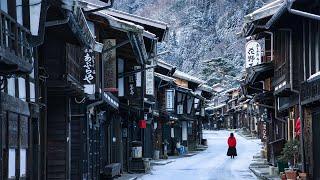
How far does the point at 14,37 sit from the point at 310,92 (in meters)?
13.0

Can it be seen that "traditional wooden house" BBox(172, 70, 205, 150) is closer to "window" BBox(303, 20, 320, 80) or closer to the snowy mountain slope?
"window" BBox(303, 20, 320, 80)

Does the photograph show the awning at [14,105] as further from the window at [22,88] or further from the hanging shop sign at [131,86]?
the hanging shop sign at [131,86]

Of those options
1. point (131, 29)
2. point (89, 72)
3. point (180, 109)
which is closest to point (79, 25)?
point (89, 72)

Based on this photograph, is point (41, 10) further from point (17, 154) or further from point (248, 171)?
point (248, 171)

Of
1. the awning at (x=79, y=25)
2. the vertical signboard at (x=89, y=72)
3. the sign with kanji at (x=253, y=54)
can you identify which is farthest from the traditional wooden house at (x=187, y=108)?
the awning at (x=79, y=25)

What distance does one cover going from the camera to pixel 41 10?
14734mm

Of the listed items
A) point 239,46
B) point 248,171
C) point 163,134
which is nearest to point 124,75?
point 248,171

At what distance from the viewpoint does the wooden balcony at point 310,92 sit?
2178 cm

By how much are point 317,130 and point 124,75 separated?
1201 centimetres

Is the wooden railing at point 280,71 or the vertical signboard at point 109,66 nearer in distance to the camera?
the wooden railing at point 280,71

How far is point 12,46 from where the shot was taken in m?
12.9

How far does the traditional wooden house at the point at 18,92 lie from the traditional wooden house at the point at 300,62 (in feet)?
28.5

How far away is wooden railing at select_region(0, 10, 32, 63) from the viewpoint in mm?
11852

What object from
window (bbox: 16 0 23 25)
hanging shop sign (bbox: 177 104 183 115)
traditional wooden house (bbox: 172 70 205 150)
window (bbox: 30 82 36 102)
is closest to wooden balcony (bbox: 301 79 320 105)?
window (bbox: 30 82 36 102)
